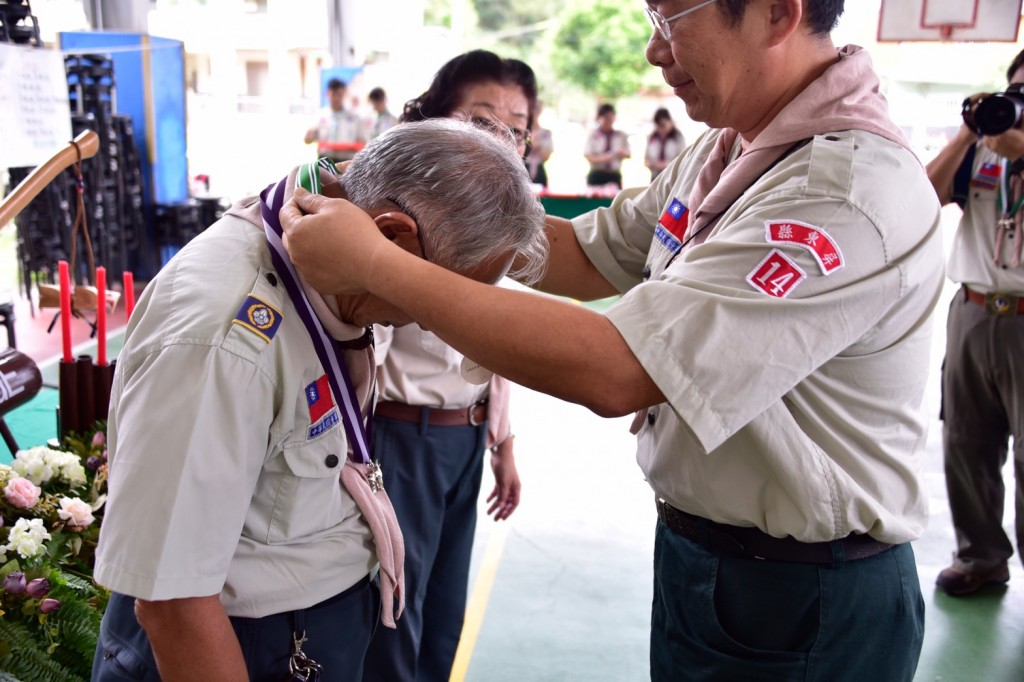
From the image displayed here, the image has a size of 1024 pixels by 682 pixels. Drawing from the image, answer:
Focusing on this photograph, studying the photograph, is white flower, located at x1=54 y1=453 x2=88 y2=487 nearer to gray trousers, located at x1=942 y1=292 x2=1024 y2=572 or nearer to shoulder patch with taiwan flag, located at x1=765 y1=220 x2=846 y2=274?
shoulder patch with taiwan flag, located at x1=765 y1=220 x2=846 y2=274

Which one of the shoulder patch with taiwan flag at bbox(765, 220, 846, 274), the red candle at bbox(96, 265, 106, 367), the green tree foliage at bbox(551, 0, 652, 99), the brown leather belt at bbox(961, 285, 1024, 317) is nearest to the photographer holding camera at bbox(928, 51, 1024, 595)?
the brown leather belt at bbox(961, 285, 1024, 317)

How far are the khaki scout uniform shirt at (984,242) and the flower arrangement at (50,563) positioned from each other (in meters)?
3.17

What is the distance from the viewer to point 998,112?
128 inches

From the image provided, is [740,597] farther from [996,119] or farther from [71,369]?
[996,119]

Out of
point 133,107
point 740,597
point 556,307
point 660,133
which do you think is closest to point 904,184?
point 556,307

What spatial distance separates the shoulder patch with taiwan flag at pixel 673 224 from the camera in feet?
5.46

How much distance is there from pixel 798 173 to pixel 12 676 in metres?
1.71

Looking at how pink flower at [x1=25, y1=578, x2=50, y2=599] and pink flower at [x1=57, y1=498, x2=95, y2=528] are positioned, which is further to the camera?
pink flower at [x1=57, y1=498, x2=95, y2=528]

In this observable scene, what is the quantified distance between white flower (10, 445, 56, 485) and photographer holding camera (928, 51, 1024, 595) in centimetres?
324

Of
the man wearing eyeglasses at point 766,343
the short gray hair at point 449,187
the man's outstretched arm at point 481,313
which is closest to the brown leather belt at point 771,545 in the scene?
the man wearing eyeglasses at point 766,343

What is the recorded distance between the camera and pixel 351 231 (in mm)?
1137

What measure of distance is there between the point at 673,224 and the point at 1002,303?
2423 millimetres

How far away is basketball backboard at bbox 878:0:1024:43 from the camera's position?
19.0 feet

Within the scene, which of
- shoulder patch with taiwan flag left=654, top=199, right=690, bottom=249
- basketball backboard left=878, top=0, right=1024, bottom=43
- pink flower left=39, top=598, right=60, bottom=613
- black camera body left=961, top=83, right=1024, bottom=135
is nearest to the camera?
shoulder patch with taiwan flag left=654, top=199, right=690, bottom=249
